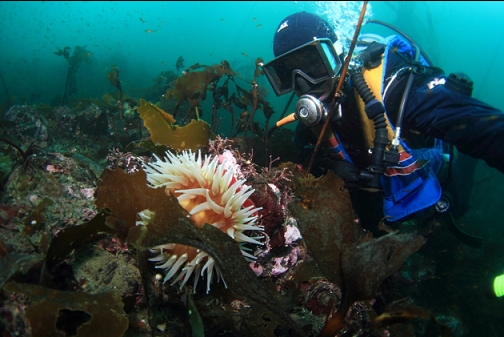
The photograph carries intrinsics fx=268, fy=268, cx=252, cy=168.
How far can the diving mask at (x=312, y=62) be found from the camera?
9.43 feet

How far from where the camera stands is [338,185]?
2.14 m

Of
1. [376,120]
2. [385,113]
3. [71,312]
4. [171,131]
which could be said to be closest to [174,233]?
[71,312]

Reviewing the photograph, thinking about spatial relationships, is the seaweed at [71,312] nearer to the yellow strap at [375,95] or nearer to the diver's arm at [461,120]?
the yellow strap at [375,95]

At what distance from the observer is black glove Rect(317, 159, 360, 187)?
10.7 feet

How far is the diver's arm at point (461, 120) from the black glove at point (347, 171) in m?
0.84

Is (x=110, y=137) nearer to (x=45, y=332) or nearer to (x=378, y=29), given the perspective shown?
(x=45, y=332)

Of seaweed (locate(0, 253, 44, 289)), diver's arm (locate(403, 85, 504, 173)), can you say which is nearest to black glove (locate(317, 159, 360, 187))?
diver's arm (locate(403, 85, 504, 173))

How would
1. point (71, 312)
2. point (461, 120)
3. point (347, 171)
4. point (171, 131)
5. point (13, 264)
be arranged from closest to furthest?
point (13, 264), point (71, 312), point (461, 120), point (171, 131), point (347, 171)

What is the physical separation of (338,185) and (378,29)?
2315 inches

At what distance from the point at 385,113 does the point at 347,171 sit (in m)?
0.79

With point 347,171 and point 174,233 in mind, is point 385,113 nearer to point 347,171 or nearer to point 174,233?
point 347,171

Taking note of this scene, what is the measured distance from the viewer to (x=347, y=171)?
10.8ft

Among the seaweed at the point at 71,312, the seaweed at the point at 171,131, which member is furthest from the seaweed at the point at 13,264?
the seaweed at the point at 171,131

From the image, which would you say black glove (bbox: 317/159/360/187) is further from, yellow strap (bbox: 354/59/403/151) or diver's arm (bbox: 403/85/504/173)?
diver's arm (bbox: 403/85/504/173)
